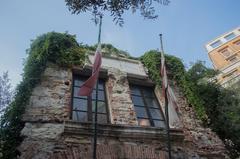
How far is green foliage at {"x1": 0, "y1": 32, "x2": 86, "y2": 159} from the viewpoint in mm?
5660

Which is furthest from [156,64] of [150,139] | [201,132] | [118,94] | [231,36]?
[231,36]

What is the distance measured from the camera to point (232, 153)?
8312 millimetres

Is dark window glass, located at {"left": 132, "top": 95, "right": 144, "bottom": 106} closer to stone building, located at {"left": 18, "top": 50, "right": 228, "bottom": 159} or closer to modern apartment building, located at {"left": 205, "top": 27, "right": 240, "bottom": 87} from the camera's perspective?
stone building, located at {"left": 18, "top": 50, "right": 228, "bottom": 159}

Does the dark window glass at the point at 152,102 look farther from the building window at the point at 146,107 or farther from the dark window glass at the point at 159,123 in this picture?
the dark window glass at the point at 159,123

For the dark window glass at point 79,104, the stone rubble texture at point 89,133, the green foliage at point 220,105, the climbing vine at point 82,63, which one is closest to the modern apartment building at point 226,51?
the green foliage at point 220,105

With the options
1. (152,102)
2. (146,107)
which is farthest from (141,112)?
(152,102)

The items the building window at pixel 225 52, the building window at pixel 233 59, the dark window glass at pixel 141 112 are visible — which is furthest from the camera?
the building window at pixel 225 52

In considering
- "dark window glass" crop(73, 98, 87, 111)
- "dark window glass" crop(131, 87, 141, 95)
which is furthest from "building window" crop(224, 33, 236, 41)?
"dark window glass" crop(73, 98, 87, 111)

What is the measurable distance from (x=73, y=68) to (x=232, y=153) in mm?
5762

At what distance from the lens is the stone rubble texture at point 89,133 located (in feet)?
18.6

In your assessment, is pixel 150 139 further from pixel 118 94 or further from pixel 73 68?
pixel 73 68

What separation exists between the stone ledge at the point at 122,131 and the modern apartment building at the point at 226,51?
31.1m

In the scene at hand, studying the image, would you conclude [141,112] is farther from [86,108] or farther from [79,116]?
[79,116]

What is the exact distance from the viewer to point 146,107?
26.6 ft
